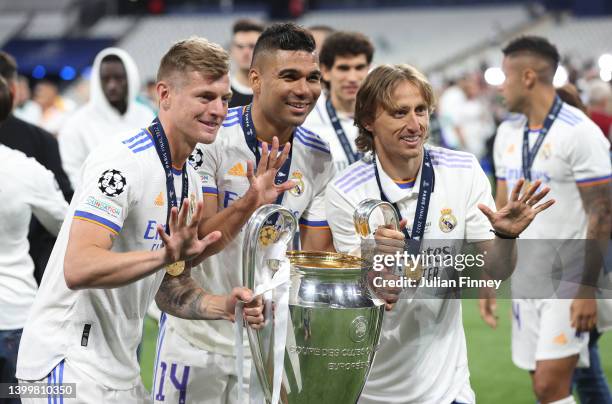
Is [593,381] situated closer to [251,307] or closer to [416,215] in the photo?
[416,215]

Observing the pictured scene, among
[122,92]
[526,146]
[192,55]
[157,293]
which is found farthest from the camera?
[122,92]

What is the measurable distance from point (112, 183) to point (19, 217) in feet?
4.61

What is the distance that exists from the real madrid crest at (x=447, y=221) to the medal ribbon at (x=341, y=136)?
1.55m

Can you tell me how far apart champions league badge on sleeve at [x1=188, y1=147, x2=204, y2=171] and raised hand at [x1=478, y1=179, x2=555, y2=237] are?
47.0 inches

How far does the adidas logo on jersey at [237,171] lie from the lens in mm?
3854

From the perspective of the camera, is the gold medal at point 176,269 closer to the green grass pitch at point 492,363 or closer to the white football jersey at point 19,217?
the white football jersey at point 19,217

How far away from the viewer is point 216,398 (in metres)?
3.96

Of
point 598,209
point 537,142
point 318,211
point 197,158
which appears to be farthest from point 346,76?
point 197,158

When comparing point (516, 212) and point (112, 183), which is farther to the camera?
point (516, 212)

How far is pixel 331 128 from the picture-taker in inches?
225

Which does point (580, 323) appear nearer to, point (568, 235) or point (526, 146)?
point (568, 235)

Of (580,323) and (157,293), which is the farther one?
(580,323)

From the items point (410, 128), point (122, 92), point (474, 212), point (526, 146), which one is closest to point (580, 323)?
point (526, 146)

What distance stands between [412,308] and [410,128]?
71cm
